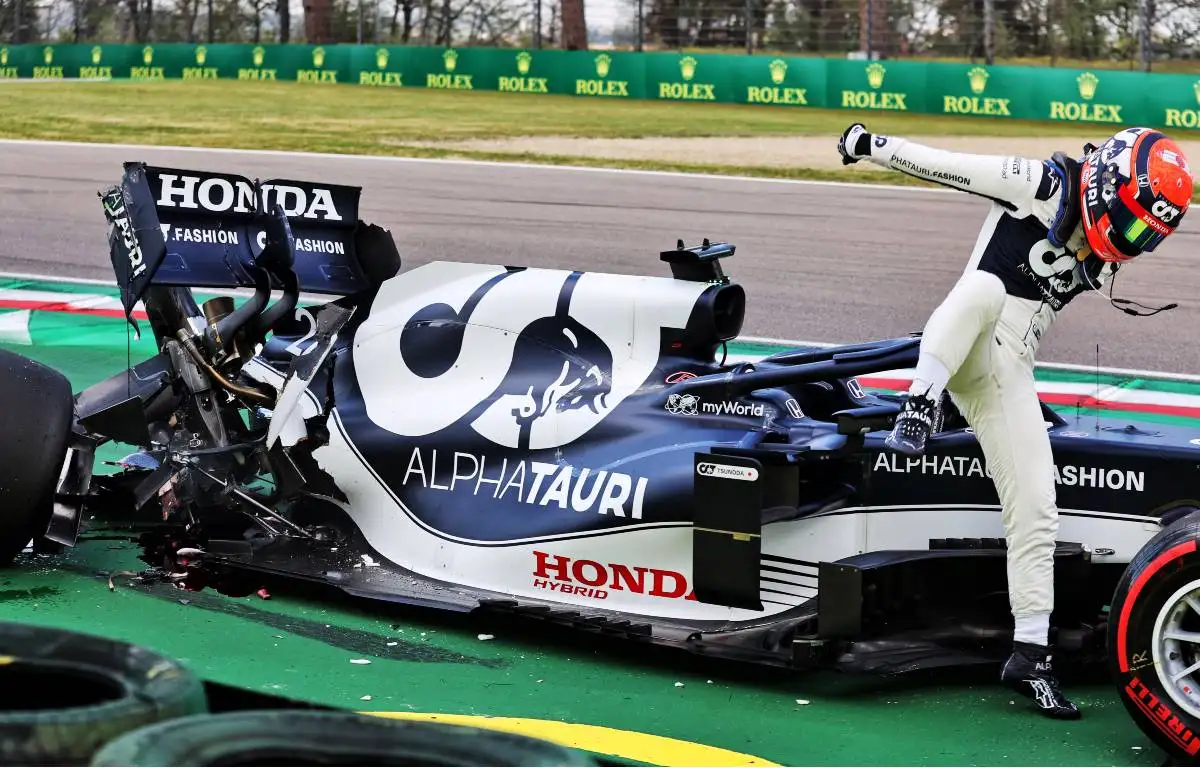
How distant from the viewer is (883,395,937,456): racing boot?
5.47 metres

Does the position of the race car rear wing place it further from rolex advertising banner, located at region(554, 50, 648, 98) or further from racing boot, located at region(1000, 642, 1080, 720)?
rolex advertising banner, located at region(554, 50, 648, 98)

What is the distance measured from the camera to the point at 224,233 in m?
7.15

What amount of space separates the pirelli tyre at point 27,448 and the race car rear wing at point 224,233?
0.48 metres

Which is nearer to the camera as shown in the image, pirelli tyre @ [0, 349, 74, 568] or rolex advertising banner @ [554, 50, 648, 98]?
pirelli tyre @ [0, 349, 74, 568]

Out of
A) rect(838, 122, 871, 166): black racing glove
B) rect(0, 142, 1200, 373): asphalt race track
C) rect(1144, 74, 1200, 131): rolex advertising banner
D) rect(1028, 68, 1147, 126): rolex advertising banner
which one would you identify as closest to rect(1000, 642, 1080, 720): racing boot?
rect(838, 122, 871, 166): black racing glove

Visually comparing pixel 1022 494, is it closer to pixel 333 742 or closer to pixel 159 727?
pixel 333 742

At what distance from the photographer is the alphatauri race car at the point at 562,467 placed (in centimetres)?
570

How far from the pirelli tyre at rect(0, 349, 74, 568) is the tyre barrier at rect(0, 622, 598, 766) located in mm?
2044

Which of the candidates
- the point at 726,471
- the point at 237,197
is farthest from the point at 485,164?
the point at 726,471

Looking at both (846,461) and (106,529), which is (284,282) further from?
(846,461)

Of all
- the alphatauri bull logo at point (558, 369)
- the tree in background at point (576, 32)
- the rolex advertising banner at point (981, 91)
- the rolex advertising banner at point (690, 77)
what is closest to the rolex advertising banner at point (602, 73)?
the rolex advertising banner at point (690, 77)

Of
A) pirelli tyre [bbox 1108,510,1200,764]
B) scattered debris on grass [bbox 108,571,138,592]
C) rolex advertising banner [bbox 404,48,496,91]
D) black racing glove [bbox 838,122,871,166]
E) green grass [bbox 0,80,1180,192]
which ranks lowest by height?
scattered debris on grass [bbox 108,571,138,592]

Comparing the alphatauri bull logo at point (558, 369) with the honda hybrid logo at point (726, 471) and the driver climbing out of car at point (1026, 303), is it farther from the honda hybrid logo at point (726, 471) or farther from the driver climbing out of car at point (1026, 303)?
the driver climbing out of car at point (1026, 303)

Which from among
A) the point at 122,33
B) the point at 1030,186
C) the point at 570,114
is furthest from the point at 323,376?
the point at 122,33
